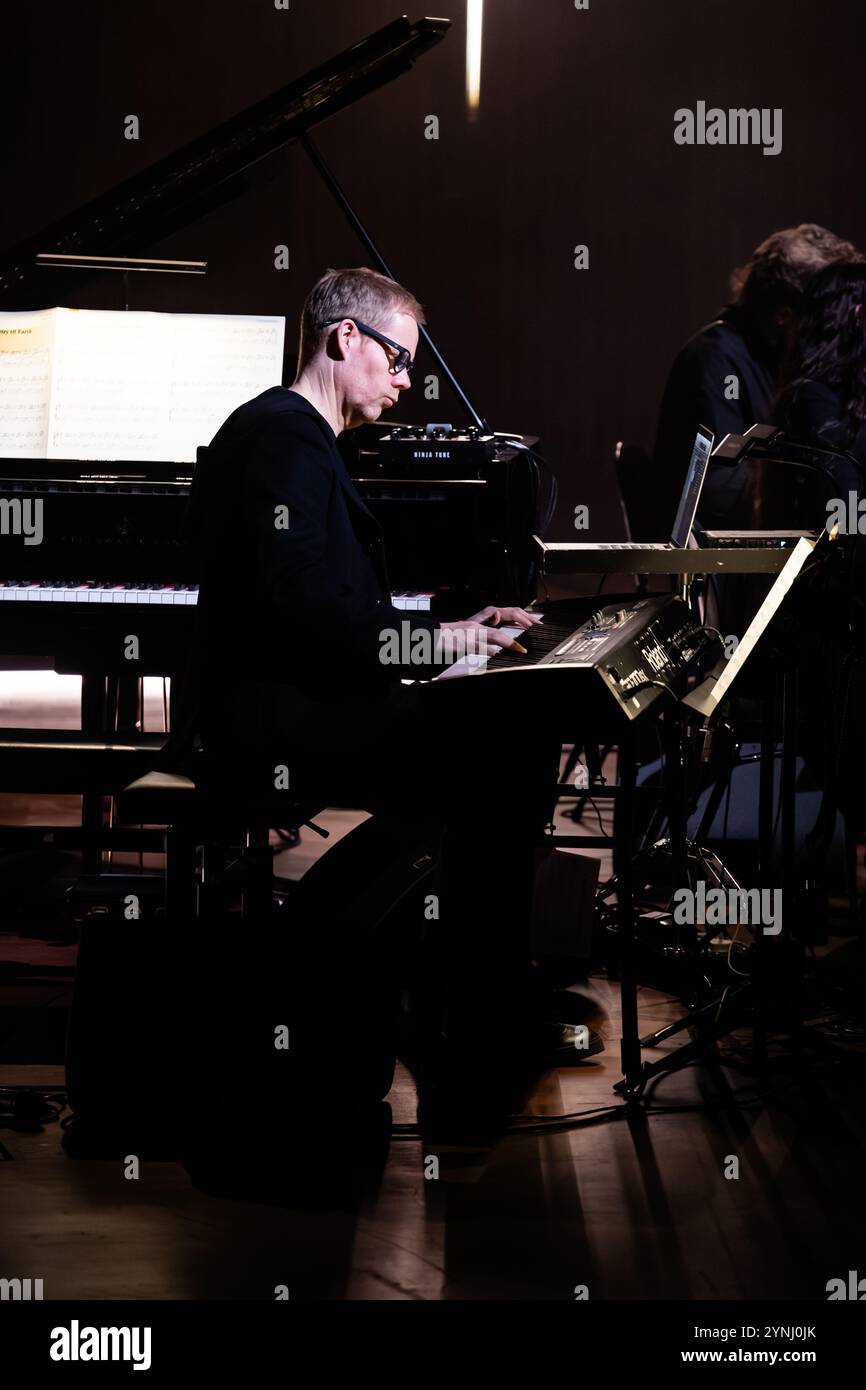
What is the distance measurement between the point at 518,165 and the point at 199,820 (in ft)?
15.0

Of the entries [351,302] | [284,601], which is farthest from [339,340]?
[284,601]

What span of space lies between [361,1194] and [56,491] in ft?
6.85

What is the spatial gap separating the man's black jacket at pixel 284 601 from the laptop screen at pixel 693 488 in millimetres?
700

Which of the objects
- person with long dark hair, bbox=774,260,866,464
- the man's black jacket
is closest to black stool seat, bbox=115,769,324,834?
the man's black jacket

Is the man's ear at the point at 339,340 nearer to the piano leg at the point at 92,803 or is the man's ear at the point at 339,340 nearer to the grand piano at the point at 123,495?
the grand piano at the point at 123,495

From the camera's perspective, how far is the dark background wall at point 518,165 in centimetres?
594

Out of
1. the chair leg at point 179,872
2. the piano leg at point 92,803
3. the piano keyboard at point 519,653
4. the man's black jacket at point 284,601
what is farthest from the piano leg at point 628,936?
the piano leg at point 92,803

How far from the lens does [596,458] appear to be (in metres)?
6.22

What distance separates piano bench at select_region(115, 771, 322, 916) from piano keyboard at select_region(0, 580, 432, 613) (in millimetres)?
949
